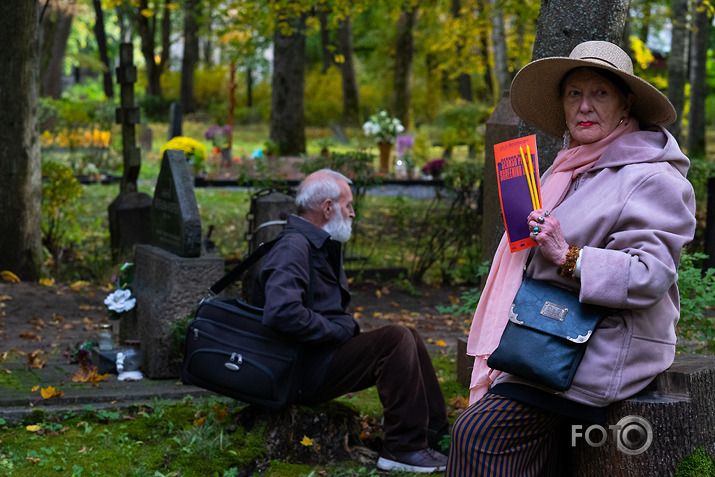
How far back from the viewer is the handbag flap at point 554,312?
2.69m

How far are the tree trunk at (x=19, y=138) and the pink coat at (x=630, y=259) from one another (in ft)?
24.8

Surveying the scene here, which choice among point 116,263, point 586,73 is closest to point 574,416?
point 586,73

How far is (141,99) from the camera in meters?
36.9

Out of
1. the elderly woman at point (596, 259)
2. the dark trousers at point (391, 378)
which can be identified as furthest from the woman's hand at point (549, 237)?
the dark trousers at point (391, 378)

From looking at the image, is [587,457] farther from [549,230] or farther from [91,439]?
[91,439]

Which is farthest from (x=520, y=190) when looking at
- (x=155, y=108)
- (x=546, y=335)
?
(x=155, y=108)

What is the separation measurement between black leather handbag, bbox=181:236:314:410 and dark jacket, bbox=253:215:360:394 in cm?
9

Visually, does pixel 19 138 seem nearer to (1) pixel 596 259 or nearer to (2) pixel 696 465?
(1) pixel 596 259

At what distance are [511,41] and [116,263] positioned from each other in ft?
49.6

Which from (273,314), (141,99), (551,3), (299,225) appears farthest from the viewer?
(141,99)

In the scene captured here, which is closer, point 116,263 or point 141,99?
point 116,263

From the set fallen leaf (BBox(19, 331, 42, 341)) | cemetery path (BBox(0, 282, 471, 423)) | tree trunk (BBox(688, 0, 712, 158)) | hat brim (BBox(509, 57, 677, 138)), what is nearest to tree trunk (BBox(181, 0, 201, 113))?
tree trunk (BBox(688, 0, 712, 158))

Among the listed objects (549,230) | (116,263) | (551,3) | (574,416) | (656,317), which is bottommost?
(116,263)

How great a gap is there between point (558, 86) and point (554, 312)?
2.97 feet
